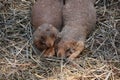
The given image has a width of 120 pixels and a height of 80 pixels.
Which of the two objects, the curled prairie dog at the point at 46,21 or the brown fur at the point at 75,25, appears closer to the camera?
the curled prairie dog at the point at 46,21

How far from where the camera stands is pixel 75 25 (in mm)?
4418

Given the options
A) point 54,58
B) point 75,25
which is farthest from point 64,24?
point 54,58

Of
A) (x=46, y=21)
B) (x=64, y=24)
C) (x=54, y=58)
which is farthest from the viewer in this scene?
(x=64, y=24)

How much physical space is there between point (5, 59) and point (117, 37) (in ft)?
4.42

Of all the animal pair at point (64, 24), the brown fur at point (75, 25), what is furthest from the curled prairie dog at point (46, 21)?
the brown fur at point (75, 25)

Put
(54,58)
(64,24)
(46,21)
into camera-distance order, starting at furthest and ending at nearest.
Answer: (64,24) → (46,21) → (54,58)

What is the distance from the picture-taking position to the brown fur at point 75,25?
4.18 metres

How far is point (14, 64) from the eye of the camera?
4109 mm

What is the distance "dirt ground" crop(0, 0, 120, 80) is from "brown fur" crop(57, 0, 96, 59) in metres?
0.10

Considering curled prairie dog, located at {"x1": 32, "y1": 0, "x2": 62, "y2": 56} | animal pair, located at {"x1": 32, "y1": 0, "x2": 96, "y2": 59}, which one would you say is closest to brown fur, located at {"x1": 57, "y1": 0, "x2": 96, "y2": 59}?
animal pair, located at {"x1": 32, "y1": 0, "x2": 96, "y2": 59}

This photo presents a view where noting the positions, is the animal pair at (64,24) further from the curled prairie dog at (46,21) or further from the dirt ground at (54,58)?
the dirt ground at (54,58)

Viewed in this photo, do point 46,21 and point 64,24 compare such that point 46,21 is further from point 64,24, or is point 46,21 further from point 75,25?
point 75,25

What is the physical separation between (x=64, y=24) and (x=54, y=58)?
53cm

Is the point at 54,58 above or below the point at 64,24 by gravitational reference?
below
